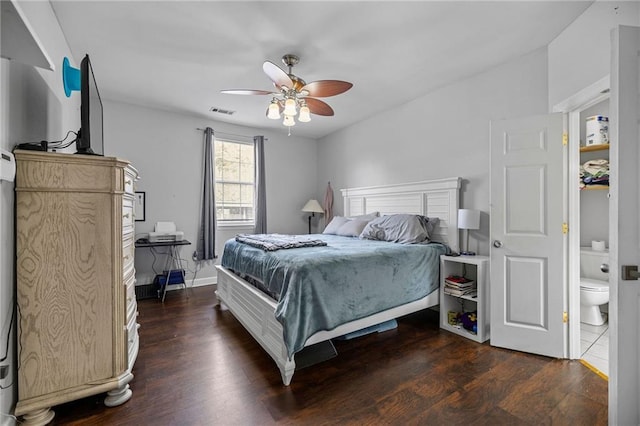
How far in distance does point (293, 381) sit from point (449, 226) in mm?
2369

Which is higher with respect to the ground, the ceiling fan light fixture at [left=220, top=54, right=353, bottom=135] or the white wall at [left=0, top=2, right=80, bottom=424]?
the ceiling fan light fixture at [left=220, top=54, right=353, bottom=135]

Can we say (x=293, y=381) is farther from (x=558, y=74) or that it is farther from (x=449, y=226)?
(x=558, y=74)

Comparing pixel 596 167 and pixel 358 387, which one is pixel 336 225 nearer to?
pixel 358 387

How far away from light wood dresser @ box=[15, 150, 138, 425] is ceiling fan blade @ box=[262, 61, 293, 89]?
1303 millimetres

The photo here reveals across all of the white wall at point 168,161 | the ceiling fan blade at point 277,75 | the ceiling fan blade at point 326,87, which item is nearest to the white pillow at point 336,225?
the white wall at point 168,161

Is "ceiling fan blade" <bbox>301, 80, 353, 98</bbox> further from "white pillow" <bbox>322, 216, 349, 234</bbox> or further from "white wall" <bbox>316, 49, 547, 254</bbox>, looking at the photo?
"white pillow" <bbox>322, 216, 349, 234</bbox>

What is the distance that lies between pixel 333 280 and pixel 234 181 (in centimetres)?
348

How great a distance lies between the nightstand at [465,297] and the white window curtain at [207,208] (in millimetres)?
3447

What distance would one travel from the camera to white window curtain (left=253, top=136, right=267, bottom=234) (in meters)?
4.98

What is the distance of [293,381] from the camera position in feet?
6.40

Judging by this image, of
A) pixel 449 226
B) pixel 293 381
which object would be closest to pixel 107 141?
pixel 293 381

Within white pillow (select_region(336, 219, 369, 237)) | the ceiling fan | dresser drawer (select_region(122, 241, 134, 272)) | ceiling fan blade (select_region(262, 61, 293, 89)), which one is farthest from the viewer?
white pillow (select_region(336, 219, 369, 237))

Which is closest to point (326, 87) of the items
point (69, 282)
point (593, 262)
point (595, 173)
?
point (69, 282)

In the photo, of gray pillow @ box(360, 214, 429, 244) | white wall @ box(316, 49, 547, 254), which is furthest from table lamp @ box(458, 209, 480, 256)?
gray pillow @ box(360, 214, 429, 244)
